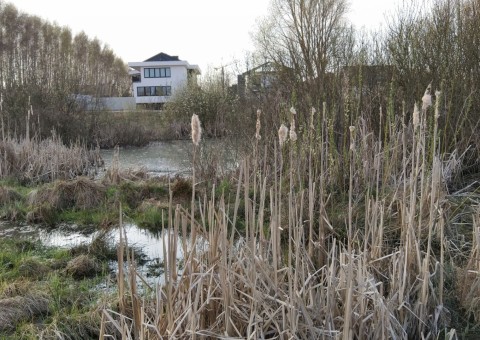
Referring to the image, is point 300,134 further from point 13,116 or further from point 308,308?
point 13,116

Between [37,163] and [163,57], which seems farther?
[163,57]

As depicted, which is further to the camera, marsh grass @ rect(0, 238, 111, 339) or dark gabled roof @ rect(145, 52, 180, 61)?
dark gabled roof @ rect(145, 52, 180, 61)

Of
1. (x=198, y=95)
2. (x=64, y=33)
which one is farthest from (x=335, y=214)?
(x=64, y=33)

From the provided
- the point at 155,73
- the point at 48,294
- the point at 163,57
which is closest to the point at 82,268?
the point at 48,294

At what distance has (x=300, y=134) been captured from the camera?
19.8 ft

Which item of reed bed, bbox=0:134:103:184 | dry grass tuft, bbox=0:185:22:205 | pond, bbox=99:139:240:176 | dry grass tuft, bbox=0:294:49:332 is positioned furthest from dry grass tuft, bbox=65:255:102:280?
reed bed, bbox=0:134:103:184

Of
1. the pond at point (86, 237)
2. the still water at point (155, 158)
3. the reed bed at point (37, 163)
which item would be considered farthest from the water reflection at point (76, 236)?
the still water at point (155, 158)

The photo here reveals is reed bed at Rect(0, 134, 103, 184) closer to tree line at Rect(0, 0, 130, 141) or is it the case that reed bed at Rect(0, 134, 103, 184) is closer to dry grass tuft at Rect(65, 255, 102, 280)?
tree line at Rect(0, 0, 130, 141)

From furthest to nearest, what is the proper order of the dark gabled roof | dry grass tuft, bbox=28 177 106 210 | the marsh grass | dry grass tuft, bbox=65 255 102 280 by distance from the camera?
the dark gabled roof → dry grass tuft, bbox=28 177 106 210 → dry grass tuft, bbox=65 255 102 280 → the marsh grass

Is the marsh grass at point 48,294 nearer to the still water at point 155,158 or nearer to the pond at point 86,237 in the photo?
the pond at point 86,237

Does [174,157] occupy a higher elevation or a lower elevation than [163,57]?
lower

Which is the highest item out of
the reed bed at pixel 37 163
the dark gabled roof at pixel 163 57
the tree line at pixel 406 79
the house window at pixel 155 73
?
the dark gabled roof at pixel 163 57

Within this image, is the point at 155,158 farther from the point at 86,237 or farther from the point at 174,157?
the point at 86,237

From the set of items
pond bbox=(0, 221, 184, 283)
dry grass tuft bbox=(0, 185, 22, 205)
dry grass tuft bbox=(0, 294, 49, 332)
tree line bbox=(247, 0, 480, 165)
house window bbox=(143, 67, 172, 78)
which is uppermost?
house window bbox=(143, 67, 172, 78)
